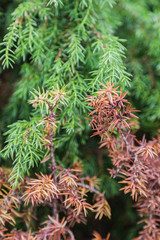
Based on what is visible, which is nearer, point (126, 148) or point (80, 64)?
point (126, 148)

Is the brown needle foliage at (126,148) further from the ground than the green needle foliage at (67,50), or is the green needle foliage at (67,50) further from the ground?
the green needle foliage at (67,50)

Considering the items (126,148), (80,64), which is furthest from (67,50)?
(126,148)

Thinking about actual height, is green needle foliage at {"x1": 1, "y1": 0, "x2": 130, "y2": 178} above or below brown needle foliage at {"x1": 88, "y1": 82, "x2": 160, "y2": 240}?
above

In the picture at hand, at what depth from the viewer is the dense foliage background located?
64 centimetres

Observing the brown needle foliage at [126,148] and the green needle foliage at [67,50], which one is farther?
the green needle foliage at [67,50]

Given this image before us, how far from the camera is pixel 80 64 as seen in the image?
2.53ft

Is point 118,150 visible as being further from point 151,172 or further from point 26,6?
point 26,6

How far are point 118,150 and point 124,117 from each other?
0.56ft

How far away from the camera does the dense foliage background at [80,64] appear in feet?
2.10

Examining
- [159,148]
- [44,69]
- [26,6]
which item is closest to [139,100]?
[159,148]

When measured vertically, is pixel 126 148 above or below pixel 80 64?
below

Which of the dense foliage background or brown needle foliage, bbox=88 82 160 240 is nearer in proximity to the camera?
brown needle foliage, bbox=88 82 160 240

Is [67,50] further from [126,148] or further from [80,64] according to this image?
[126,148]

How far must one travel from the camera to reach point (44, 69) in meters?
0.71
